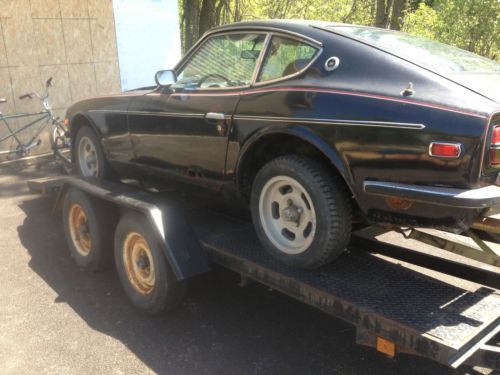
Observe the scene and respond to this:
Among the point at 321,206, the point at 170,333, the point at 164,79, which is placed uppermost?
the point at 164,79

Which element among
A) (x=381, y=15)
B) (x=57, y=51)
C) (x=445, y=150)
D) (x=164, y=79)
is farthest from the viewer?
(x=381, y=15)

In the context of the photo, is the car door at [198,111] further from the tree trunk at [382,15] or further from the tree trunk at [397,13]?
the tree trunk at [382,15]

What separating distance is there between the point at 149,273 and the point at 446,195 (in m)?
2.28

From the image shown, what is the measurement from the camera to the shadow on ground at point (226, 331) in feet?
10.3

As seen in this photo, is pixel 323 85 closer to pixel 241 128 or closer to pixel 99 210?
pixel 241 128

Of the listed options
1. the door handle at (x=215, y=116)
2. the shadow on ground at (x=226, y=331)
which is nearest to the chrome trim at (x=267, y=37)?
the door handle at (x=215, y=116)

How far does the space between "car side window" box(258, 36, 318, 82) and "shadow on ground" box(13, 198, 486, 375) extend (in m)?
1.74

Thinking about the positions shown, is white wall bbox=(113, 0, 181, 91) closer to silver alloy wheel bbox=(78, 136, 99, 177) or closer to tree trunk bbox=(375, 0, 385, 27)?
tree trunk bbox=(375, 0, 385, 27)

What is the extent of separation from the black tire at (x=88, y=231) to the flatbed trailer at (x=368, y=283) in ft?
→ 0.48

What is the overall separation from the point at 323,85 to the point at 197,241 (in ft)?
4.67

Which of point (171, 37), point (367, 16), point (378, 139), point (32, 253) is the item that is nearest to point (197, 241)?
point (378, 139)

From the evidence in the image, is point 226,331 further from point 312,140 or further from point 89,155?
point 89,155

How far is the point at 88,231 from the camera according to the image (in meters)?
4.45

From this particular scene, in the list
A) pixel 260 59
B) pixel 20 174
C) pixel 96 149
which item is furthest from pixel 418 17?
pixel 260 59
